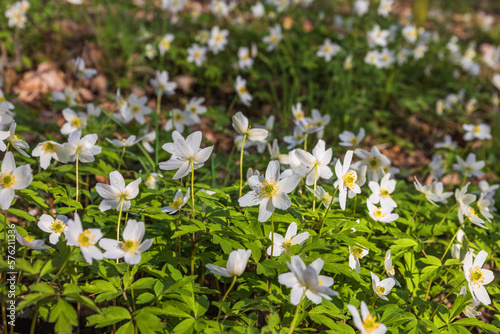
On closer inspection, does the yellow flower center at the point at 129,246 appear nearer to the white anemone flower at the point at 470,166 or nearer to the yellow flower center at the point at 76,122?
the yellow flower center at the point at 76,122

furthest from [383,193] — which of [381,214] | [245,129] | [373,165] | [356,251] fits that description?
[245,129]

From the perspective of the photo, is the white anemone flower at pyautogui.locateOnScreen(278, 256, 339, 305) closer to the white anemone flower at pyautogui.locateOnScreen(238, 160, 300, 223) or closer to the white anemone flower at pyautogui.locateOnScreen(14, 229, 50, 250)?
the white anemone flower at pyautogui.locateOnScreen(238, 160, 300, 223)

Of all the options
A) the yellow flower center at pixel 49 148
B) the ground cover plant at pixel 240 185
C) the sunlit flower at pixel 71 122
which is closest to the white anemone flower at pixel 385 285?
the ground cover plant at pixel 240 185

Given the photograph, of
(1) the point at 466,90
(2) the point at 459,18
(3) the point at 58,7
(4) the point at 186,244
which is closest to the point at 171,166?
(4) the point at 186,244

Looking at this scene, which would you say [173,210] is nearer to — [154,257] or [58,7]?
[154,257]

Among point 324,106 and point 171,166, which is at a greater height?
point 171,166

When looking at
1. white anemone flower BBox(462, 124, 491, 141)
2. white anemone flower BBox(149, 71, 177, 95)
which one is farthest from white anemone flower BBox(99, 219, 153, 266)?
white anemone flower BBox(462, 124, 491, 141)
